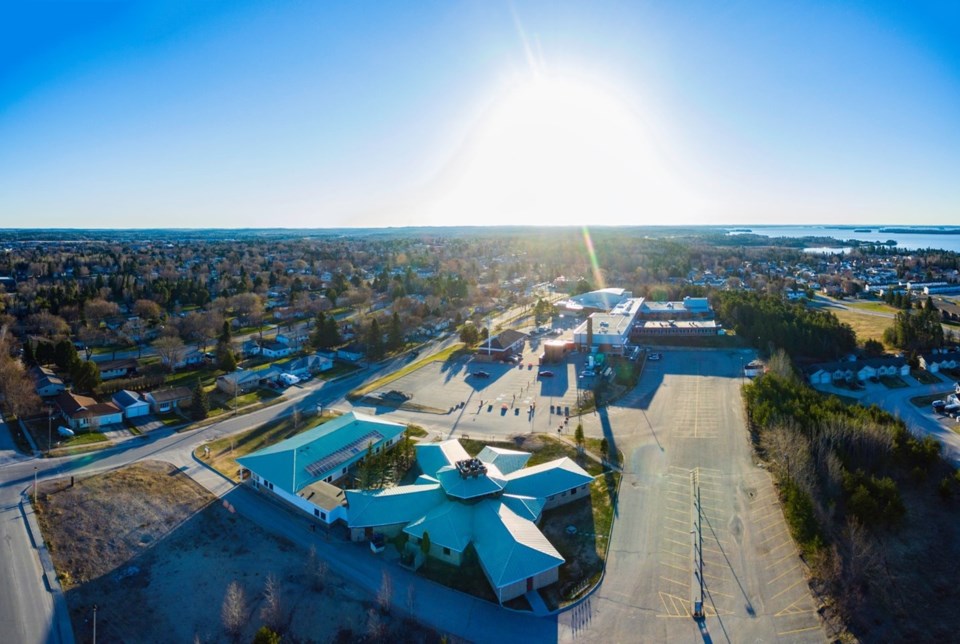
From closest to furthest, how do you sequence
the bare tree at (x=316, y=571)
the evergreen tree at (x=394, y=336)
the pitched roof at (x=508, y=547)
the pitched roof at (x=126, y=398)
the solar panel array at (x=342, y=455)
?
the pitched roof at (x=508, y=547) → the bare tree at (x=316, y=571) → the solar panel array at (x=342, y=455) → the pitched roof at (x=126, y=398) → the evergreen tree at (x=394, y=336)

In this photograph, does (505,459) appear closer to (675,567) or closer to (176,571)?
(675,567)

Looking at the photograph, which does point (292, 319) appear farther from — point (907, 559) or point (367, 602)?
point (907, 559)

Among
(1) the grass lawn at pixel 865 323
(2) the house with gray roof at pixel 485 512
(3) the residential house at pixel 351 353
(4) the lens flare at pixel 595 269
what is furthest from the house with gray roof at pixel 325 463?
(4) the lens flare at pixel 595 269


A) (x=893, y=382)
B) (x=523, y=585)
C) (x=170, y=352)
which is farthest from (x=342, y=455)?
(x=893, y=382)

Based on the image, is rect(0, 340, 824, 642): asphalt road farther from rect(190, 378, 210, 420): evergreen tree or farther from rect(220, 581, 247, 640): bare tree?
rect(220, 581, 247, 640): bare tree

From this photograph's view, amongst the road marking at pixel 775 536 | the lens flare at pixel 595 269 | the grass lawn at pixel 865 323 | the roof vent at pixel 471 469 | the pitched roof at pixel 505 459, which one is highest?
the lens flare at pixel 595 269

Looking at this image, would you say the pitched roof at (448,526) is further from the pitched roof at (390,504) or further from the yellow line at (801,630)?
the yellow line at (801,630)

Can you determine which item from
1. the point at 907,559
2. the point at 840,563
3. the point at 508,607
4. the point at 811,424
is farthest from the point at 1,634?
the point at 811,424

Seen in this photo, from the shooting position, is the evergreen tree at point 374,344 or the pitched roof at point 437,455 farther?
the evergreen tree at point 374,344
